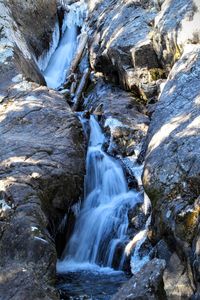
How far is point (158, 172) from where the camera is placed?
7.47 meters

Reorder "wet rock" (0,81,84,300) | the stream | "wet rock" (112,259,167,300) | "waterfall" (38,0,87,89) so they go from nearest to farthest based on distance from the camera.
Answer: "wet rock" (112,259,167,300) → "wet rock" (0,81,84,300) → the stream → "waterfall" (38,0,87,89)

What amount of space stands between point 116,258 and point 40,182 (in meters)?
2.06

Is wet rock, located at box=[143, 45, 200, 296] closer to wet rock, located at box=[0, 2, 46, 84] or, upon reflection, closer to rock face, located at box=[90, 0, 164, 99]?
rock face, located at box=[90, 0, 164, 99]

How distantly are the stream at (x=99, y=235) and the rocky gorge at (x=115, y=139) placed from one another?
0.62 ft

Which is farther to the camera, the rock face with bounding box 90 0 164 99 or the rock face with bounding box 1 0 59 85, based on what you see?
the rock face with bounding box 1 0 59 85

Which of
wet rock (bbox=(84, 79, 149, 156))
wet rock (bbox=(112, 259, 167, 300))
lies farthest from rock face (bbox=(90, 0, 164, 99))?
wet rock (bbox=(112, 259, 167, 300))

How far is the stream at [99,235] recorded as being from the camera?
7.79m

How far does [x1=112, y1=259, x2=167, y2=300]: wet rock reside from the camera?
523 centimetres

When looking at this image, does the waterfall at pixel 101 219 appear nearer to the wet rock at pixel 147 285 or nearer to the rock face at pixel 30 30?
the wet rock at pixel 147 285

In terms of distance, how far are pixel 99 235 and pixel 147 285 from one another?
381 cm

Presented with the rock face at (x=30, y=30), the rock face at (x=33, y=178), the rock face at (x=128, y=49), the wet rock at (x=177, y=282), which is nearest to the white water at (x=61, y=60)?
the rock face at (x=30, y=30)

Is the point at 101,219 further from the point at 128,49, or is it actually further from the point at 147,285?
the point at 128,49

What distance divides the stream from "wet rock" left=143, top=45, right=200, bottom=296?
1.46 meters

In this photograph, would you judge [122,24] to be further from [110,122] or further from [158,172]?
[158,172]
